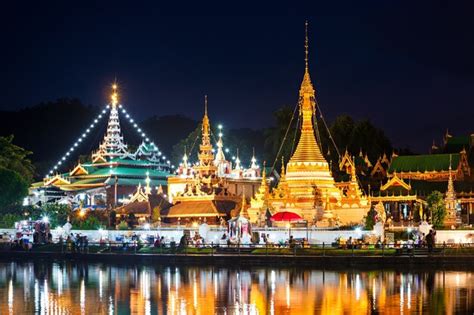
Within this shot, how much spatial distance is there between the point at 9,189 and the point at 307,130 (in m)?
19.7

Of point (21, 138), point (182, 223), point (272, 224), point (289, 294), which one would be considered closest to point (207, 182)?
point (182, 223)

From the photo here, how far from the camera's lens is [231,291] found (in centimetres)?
3088

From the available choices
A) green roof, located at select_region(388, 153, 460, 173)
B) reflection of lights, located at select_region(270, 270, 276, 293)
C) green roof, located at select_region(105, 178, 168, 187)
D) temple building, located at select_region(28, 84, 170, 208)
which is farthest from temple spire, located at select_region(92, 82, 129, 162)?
reflection of lights, located at select_region(270, 270, 276, 293)

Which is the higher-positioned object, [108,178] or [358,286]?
[108,178]

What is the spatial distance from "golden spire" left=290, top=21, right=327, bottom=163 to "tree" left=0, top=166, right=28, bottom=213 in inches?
727

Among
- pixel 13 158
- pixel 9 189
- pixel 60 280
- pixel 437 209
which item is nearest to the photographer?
pixel 60 280

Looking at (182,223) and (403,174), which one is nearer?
(182,223)

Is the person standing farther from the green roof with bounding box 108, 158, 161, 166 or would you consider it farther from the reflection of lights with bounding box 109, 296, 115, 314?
the green roof with bounding box 108, 158, 161, 166

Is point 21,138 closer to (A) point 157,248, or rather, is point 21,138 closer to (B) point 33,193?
(B) point 33,193

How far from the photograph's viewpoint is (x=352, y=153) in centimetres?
8400

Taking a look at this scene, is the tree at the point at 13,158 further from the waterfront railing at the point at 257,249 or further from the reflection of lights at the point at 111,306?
the reflection of lights at the point at 111,306

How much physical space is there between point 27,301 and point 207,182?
3790cm

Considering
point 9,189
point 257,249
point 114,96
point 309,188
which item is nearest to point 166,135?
point 114,96

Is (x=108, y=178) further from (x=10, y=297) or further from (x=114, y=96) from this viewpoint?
(x=10, y=297)
